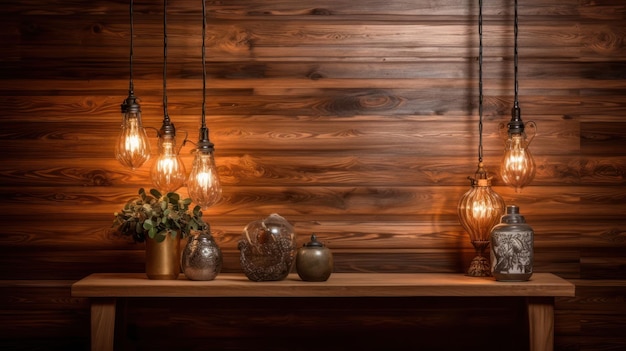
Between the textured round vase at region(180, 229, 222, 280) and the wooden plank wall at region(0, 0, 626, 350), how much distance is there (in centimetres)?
29

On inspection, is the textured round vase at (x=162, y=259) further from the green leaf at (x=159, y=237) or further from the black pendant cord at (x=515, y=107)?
the black pendant cord at (x=515, y=107)

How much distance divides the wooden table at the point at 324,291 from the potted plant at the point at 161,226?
0.39 ft

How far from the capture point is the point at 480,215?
3.07m

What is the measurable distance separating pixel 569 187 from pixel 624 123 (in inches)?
14.0

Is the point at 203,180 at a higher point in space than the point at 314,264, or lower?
higher

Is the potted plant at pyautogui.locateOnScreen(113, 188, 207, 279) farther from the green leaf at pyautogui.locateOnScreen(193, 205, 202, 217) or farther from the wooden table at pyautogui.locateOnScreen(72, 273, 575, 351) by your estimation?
the wooden table at pyautogui.locateOnScreen(72, 273, 575, 351)

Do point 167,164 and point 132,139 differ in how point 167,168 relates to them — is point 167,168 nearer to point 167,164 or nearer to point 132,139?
point 167,164

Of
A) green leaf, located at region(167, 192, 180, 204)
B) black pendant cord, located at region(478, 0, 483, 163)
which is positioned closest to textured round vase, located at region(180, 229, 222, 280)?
green leaf, located at region(167, 192, 180, 204)

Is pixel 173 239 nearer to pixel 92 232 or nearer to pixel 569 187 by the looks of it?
pixel 92 232

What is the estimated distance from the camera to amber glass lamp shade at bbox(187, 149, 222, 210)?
3.05 metres

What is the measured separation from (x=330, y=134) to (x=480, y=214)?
2.32 ft

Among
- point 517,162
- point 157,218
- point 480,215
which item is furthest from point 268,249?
point 517,162

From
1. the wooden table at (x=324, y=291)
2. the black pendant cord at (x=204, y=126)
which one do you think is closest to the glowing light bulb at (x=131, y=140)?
the black pendant cord at (x=204, y=126)

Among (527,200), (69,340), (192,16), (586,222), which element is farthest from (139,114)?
(586,222)
